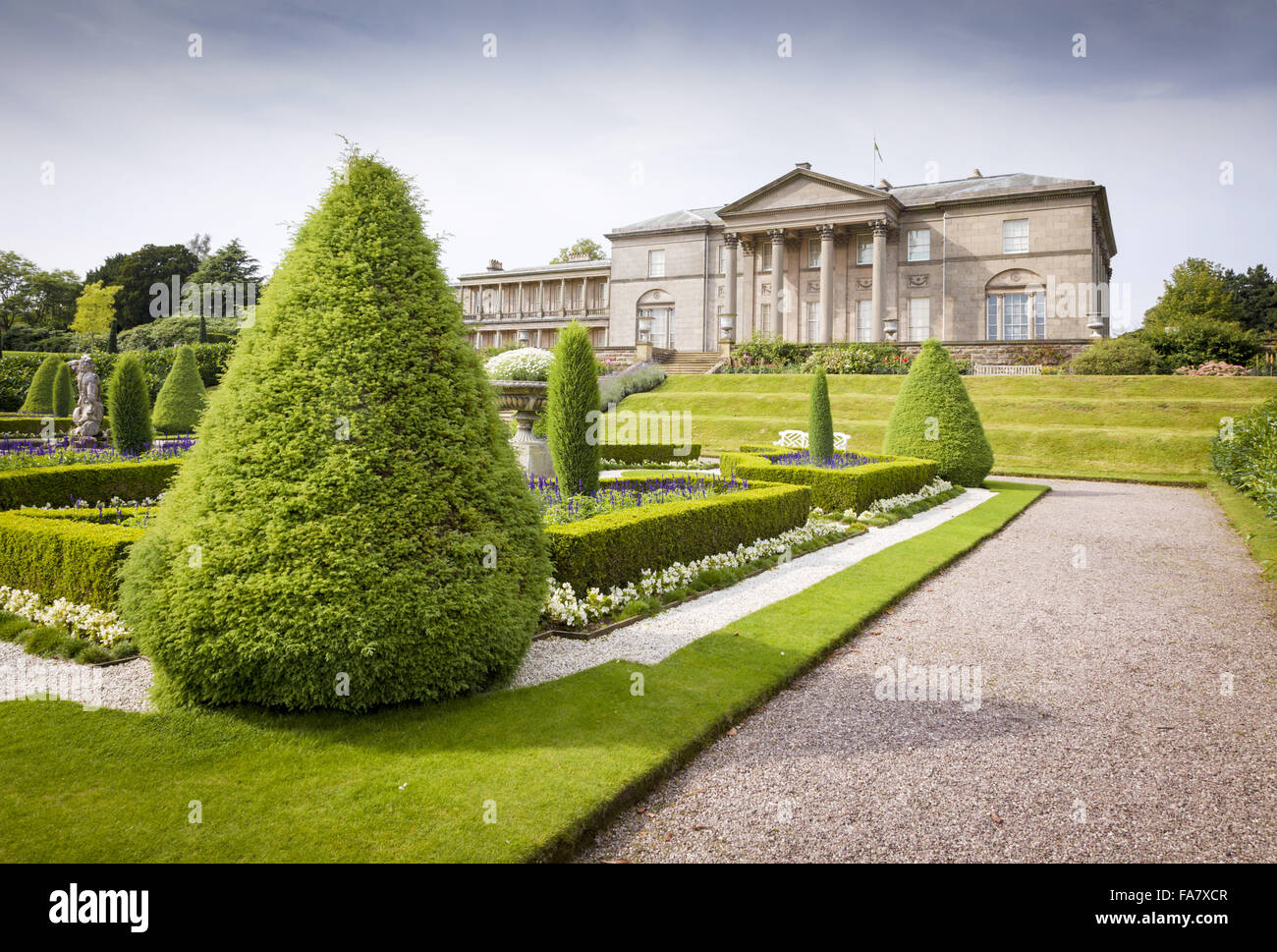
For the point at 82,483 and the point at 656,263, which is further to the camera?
the point at 656,263

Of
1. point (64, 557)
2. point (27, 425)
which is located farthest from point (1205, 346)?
point (27, 425)

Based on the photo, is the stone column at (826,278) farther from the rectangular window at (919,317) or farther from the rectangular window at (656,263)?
the rectangular window at (656,263)

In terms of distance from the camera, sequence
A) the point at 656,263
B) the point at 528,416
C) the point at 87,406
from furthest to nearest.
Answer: the point at 656,263, the point at 87,406, the point at 528,416

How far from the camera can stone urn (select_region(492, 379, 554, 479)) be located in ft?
44.1

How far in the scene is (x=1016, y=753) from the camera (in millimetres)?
4410

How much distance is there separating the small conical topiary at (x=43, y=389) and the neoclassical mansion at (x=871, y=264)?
89.1ft

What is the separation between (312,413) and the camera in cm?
431

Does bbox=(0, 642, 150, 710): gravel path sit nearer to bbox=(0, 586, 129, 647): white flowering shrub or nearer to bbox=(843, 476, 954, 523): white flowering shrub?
bbox=(0, 586, 129, 647): white flowering shrub

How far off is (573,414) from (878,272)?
34932 millimetres

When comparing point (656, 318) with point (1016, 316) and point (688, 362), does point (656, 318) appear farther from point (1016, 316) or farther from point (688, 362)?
point (1016, 316)

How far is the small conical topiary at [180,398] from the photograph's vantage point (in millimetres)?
26234

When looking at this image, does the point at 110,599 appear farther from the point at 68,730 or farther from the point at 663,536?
the point at 663,536

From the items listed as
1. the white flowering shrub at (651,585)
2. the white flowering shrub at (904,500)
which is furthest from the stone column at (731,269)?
the white flowering shrub at (651,585)
